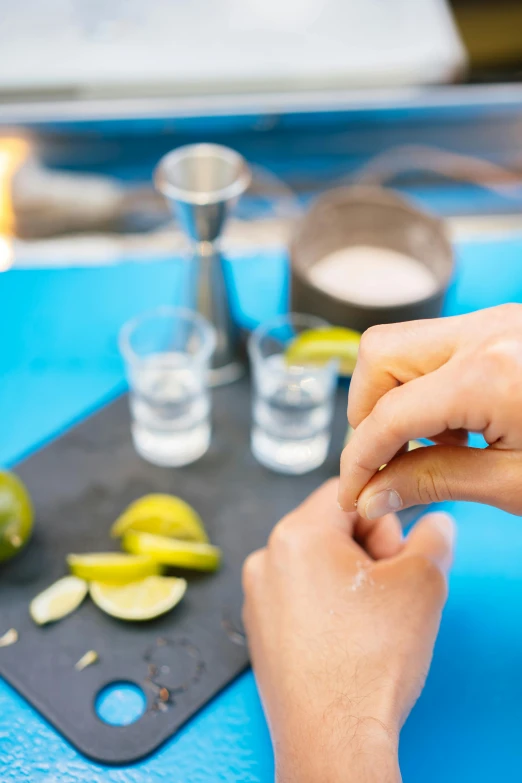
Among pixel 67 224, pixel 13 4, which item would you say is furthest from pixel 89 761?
pixel 13 4

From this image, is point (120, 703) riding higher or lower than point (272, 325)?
lower

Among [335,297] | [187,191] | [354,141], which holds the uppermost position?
[187,191]

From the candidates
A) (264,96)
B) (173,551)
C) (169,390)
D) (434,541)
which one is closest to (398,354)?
(434,541)

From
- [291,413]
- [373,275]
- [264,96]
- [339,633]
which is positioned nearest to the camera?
[339,633]

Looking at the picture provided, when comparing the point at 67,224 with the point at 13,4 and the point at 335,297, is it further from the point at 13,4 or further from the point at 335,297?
the point at 335,297

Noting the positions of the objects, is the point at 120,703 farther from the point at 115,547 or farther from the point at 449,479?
the point at 449,479

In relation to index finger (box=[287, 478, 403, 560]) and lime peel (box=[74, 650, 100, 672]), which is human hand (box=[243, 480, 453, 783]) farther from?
lime peel (box=[74, 650, 100, 672])
